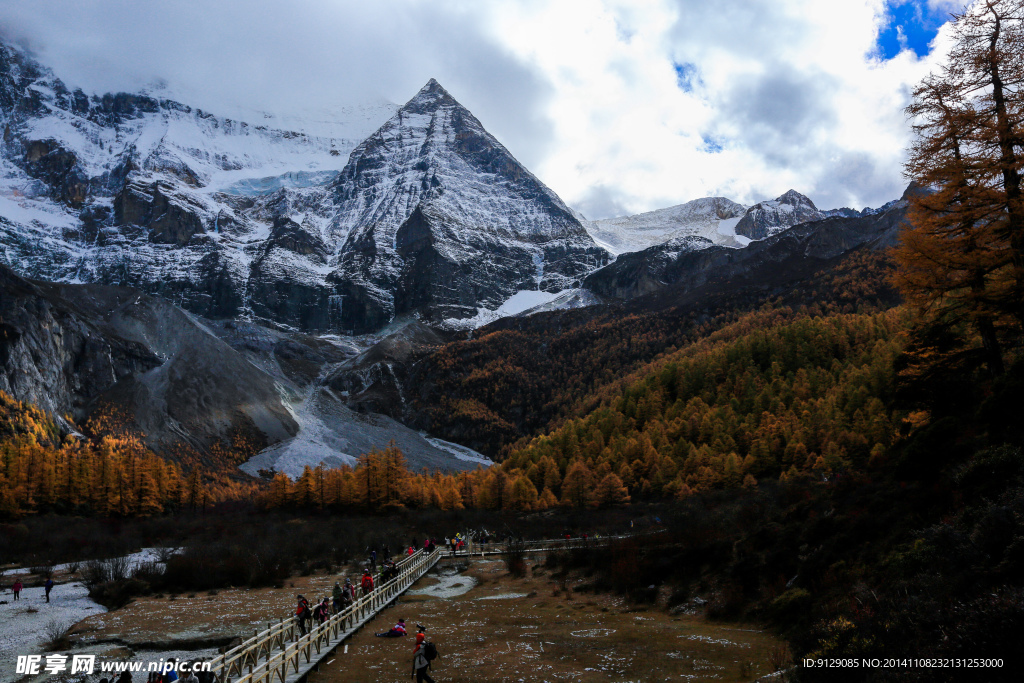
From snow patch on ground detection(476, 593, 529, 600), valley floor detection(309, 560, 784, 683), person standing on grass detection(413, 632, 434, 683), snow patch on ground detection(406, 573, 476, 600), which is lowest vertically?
snow patch on ground detection(476, 593, 529, 600)

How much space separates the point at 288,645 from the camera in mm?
19109

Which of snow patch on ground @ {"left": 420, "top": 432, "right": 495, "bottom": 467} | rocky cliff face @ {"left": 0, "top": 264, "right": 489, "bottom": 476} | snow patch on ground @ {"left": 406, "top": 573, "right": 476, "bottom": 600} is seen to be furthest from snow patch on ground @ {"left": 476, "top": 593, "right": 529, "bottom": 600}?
snow patch on ground @ {"left": 420, "top": 432, "right": 495, "bottom": 467}

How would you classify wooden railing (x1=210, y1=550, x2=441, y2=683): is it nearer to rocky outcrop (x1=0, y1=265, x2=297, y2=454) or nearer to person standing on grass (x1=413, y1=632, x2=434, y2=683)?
person standing on grass (x1=413, y1=632, x2=434, y2=683)

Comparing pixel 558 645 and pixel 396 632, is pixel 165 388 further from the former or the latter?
pixel 558 645

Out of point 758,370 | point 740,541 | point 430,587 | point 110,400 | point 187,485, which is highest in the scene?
point 110,400

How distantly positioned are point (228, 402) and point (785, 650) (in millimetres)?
157814

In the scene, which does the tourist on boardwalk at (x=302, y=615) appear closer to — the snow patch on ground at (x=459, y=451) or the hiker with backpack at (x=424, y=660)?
the hiker with backpack at (x=424, y=660)

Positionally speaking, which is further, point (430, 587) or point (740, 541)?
point (430, 587)

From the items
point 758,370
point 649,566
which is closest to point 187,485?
point 649,566

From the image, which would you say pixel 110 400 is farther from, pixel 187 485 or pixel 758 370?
pixel 758 370

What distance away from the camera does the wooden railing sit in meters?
15.5

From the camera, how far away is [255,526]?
67625 mm

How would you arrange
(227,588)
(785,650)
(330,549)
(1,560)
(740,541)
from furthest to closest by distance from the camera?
1. (330,549)
2. (1,560)
3. (227,588)
4. (740,541)
5. (785,650)

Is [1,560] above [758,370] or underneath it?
underneath
